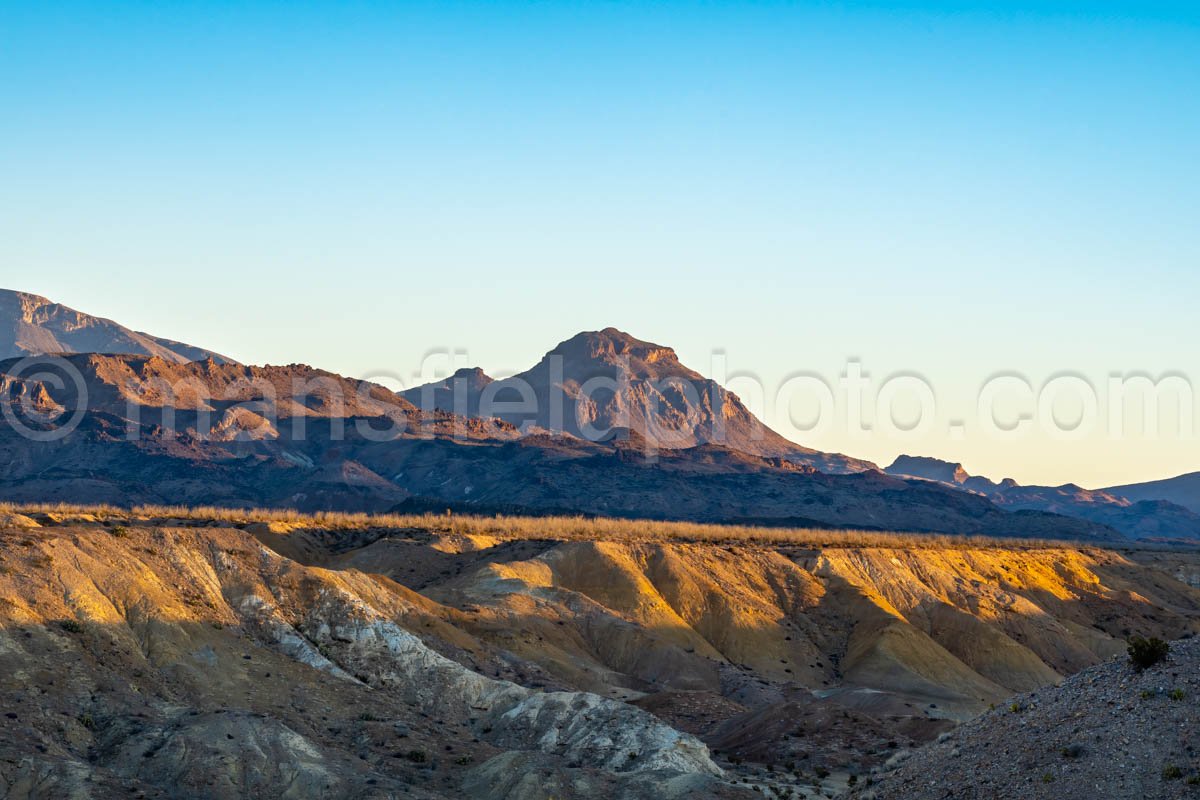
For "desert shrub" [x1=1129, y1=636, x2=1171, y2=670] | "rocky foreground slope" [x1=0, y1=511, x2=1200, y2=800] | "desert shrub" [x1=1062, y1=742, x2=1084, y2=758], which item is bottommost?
"rocky foreground slope" [x1=0, y1=511, x2=1200, y2=800]

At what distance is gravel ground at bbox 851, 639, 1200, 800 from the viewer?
1088 inches

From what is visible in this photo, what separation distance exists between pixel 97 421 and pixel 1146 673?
190 m

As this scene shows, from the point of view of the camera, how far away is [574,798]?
38500 mm

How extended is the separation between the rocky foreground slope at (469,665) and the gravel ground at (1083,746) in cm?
258

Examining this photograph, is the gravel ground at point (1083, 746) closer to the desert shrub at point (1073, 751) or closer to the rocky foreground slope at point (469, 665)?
the desert shrub at point (1073, 751)

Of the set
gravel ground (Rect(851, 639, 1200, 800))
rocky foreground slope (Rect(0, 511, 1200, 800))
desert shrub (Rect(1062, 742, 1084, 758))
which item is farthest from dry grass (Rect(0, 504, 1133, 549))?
desert shrub (Rect(1062, 742, 1084, 758))

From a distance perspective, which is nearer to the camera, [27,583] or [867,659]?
[27,583]

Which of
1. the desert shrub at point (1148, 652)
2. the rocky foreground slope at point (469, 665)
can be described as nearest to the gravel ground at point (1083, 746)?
the desert shrub at point (1148, 652)

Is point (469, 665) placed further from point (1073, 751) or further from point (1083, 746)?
point (1083, 746)

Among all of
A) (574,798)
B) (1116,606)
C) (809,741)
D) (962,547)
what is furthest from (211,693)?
(962,547)

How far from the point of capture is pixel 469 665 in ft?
189

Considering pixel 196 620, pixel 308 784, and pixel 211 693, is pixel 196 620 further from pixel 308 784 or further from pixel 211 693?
pixel 308 784

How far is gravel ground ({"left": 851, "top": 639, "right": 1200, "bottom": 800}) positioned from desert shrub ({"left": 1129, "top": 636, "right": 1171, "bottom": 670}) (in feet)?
0.74

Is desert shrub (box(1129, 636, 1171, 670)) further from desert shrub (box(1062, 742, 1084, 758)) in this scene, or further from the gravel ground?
desert shrub (box(1062, 742, 1084, 758))
